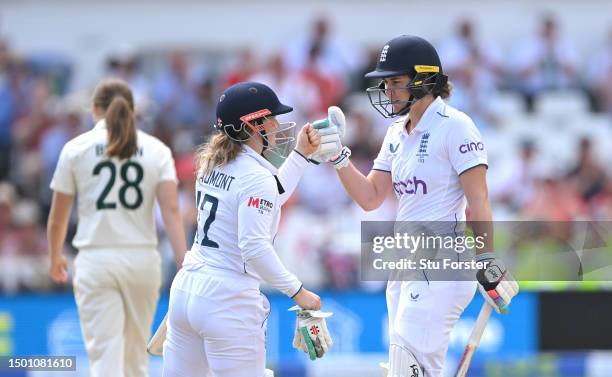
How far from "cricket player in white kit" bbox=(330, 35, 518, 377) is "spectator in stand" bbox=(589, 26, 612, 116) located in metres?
8.14

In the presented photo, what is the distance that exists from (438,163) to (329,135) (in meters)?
0.57

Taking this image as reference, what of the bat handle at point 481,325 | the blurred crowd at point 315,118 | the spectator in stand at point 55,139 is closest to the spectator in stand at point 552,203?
the blurred crowd at point 315,118

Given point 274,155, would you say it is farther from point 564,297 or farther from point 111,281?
A: point 564,297

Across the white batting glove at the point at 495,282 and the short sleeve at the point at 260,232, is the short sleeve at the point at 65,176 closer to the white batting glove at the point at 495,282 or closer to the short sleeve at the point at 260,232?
the short sleeve at the point at 260,232

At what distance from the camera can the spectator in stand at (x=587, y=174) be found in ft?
38.4

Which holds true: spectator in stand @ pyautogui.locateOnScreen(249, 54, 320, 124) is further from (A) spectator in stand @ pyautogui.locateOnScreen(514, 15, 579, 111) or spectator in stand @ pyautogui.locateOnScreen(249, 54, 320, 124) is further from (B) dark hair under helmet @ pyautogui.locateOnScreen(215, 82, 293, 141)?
(B) dark hair under helmet @ pyautogui.locateOnScreen(215, 82, 293, 141)

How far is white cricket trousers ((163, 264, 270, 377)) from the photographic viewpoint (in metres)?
5.48

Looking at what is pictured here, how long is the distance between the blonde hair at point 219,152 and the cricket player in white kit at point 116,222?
4.17ft

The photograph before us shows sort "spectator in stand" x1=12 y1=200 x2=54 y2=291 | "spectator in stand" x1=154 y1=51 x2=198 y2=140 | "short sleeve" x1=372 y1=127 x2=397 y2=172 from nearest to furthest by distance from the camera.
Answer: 1. "short sleeve" x1=372 y1=127 x2=397 y2=172
2. "spectator in stand" x1=12 y1=200 x2=54 y2=291
3. "spectator in stand" x1=154 y1=51 x2=198 y2=140

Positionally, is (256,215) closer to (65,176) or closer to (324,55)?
(65,176)

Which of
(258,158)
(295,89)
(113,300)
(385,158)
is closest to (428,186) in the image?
(385,158)

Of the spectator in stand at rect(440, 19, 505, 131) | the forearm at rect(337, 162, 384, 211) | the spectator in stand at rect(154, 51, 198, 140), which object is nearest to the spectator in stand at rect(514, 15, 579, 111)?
the spectator in stand at rect(440, 19, 505, 131)

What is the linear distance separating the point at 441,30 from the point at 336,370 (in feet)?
21.6

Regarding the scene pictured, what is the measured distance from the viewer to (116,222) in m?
6.93
